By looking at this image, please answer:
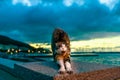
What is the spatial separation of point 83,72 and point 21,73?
2.87 m

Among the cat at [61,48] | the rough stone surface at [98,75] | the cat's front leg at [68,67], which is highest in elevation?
the cat at [61,48]

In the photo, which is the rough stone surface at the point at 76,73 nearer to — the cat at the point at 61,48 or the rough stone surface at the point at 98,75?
the rough stone surface at the point at 98,75

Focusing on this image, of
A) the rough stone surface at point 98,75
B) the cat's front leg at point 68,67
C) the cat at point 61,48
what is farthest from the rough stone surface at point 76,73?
the cat at point 61,48

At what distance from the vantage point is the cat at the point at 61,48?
7.99 metres

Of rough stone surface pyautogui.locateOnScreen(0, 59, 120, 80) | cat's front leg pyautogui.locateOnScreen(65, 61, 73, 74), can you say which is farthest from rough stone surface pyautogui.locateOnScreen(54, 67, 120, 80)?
cat's front leg pyautogui.locateOnScreen(65, 61, 73, 74)

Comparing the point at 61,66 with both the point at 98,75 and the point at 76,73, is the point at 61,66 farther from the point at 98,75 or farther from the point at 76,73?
the point at 98,75

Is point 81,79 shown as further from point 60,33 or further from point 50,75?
point 60,33

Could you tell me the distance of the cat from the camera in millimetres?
7992

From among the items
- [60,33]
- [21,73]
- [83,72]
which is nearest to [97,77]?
[83,72]

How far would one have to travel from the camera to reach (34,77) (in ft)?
28.2

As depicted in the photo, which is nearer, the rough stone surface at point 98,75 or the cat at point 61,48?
the rough stone surface at point 98,75

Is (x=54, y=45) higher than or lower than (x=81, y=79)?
higher

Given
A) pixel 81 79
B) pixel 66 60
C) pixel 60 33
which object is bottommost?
pixel 81 79

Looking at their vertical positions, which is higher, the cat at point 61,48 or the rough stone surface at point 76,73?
the cat at point 61,48
